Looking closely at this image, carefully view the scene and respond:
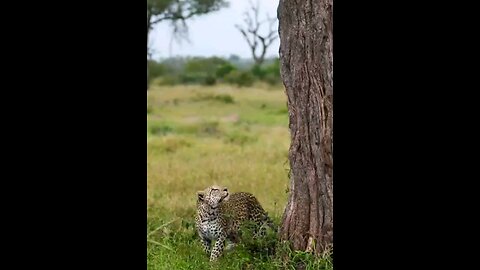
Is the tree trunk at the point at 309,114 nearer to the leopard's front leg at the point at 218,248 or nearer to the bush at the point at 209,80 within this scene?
the leopard's front leg at the point at 218,248

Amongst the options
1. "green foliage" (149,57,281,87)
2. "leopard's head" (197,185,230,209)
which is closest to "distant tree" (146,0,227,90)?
"green foliage" (149,57,281,87)

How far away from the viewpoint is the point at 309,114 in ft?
10.7

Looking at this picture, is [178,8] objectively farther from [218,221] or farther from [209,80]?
[218,221]

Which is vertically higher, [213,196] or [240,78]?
[240,78]

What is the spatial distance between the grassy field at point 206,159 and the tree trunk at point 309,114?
149mm

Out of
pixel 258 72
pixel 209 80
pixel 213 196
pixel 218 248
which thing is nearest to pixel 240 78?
pixel 209 80

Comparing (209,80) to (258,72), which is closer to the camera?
(258,72)

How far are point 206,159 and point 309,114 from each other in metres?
2.58
